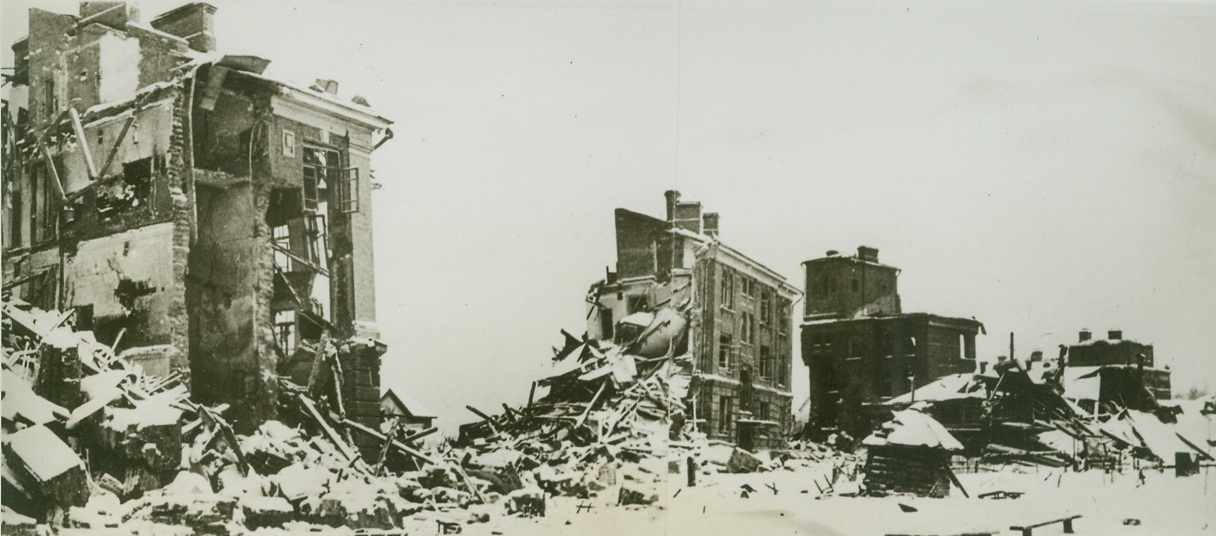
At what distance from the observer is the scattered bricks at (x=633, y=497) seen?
6.33 m

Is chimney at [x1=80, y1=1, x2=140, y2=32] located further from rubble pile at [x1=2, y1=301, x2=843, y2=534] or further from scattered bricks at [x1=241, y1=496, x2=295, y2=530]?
scattered bricks at [x1=241, y1=496, x2=295, y2=530]

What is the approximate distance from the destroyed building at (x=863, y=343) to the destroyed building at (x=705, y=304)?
0.26m

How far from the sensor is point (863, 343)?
6684 mm

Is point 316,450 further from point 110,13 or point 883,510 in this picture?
→ point 883,510

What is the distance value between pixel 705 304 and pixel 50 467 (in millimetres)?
3901

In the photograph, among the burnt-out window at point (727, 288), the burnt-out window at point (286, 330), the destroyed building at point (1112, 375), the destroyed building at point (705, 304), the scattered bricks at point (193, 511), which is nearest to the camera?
the scattered bricks at point (193, 511)

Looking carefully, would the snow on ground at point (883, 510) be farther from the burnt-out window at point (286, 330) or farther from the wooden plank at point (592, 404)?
the burnt-out window at point (286, 330)

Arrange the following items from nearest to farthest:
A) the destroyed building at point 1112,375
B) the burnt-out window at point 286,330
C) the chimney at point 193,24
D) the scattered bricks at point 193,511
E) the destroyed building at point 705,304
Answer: the scattered bricks at point 193,511 < the chimney at point 193,24 < the burnt-out window at point 286,330 < the destroyed building at point 705,304 < the destroyed building at point 1112,375

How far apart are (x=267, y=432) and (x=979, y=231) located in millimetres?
4541

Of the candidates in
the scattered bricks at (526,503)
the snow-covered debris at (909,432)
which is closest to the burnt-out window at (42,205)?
the scattered bricks at (526,503)

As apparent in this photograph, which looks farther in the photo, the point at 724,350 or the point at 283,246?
the point at 724,350

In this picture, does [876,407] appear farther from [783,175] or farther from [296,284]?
[296,284]

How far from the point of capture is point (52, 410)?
6.16 metres

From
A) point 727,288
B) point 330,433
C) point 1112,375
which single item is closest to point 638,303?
point 727,288
